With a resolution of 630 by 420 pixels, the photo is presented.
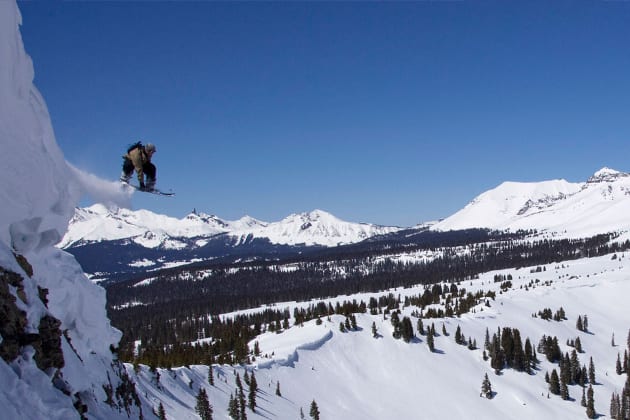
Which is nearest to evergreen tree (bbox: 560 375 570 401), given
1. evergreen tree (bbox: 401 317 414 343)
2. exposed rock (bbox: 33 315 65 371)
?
evergreen tree (bbox: 401 317 414 343)

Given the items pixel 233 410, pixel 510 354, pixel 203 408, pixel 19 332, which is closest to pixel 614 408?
pixel 510 354

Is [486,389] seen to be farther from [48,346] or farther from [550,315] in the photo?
[48,346]

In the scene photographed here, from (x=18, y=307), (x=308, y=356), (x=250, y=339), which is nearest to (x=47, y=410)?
(x=18, y=307)

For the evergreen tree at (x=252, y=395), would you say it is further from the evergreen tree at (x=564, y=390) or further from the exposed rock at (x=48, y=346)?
the evergreen tree at (x=564, y=390)

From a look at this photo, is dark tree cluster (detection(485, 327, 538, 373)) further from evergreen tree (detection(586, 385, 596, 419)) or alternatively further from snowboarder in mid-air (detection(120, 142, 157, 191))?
snowboarder in mid-air (detection(120, 142, 157, 191))

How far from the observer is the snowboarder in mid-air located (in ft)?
61.4

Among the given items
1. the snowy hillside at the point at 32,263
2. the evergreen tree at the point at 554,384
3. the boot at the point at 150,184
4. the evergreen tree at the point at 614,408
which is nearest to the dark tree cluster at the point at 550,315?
the evergreen tree at the point at 554,384

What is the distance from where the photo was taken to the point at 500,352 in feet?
374

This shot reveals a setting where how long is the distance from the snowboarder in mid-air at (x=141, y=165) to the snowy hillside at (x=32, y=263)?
3.87 feet

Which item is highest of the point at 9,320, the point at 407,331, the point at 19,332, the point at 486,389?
the point at 9,320

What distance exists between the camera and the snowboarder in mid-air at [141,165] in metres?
18.7

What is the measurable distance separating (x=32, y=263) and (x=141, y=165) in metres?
5.13

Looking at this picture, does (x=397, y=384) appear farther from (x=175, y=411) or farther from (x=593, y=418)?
(x=175, y=411)

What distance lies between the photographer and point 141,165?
18781 mm
